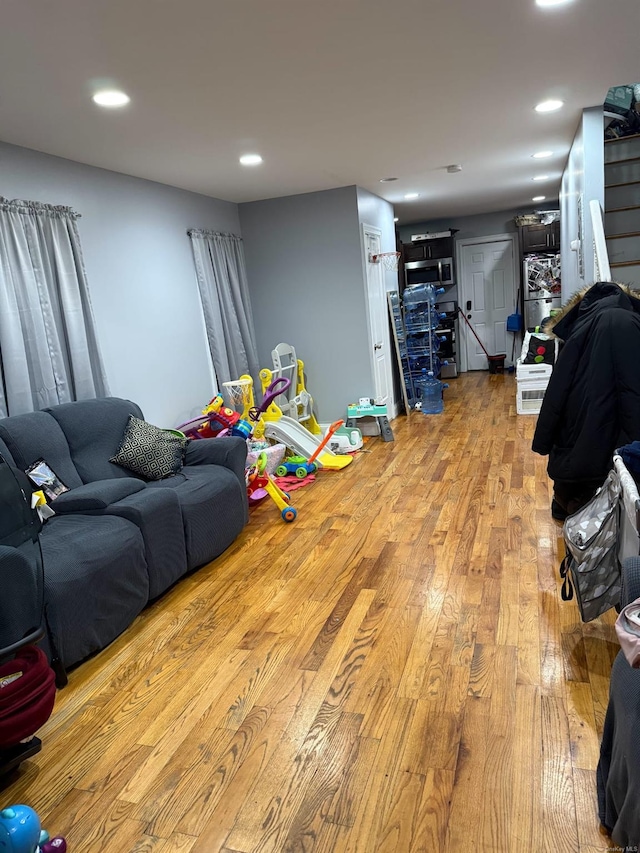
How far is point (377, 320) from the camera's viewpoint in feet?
20.5

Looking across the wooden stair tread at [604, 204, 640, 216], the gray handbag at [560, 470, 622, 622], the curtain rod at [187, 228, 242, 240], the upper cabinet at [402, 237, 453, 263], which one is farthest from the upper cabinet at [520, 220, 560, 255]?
the gray handbag at [560, 470, 622, 622]

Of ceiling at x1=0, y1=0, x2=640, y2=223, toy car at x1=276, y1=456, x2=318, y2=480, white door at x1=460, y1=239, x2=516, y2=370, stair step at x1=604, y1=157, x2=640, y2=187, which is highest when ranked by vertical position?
ceiling at x1=0, y1=0, x2=640, y2=223

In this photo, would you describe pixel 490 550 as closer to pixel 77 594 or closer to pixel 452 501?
pixel 452 501

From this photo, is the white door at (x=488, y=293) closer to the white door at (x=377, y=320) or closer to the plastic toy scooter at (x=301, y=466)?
the white door at (x=377, y=320)

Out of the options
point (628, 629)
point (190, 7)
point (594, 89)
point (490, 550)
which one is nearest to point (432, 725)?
point (628, 629)

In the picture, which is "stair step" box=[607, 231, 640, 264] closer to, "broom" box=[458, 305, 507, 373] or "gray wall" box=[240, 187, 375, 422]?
"gray wall" box=[240, 187, 375, 422]

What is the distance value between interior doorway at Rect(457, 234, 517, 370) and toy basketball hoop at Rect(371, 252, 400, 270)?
2.63 meters

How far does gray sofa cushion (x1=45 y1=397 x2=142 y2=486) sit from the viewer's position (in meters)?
3.22

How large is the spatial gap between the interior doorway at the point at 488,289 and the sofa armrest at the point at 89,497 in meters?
7.65

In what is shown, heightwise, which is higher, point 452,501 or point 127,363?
point 127,363

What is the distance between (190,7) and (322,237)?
381cm

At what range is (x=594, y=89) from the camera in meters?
3.24

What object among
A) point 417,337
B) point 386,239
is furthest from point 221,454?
point 417,337

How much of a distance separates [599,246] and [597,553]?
2.13 m
